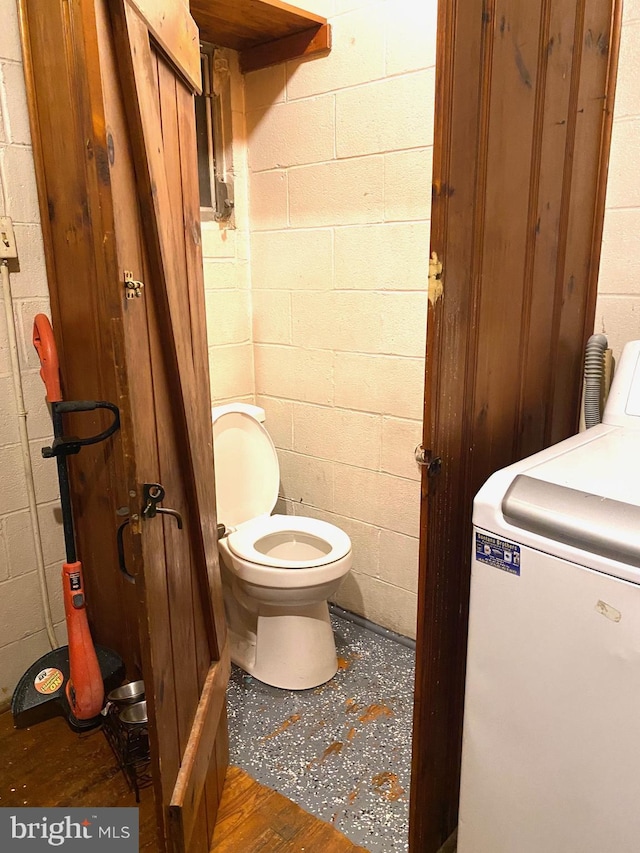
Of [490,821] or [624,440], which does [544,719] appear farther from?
[624,440]

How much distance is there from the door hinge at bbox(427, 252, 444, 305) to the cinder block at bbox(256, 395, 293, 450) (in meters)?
1.43

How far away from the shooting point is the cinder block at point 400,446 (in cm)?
211

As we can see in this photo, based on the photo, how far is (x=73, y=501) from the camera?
1874mm

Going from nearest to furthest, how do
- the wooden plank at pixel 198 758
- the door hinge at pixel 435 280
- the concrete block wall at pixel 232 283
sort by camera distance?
the door hinge at pixel 435 280 < the wooden plank at pixel 198 758 < the concrete block wall at pixel 232 283

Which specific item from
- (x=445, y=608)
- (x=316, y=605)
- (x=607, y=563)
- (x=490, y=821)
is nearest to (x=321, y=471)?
(x=316, y=605)

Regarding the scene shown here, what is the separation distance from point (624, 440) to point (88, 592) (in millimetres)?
1570

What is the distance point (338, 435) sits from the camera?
7.64 feet

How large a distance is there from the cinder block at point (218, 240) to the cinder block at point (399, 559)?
3.87 feet

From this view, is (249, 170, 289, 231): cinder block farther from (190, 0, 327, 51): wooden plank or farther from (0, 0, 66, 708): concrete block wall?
(0, 0, 66, 708): concrete block wall

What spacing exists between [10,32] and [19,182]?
1.17 ft

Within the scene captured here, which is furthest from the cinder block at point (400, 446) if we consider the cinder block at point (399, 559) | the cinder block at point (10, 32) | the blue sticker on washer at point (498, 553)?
the cinder block at point (10, 32)

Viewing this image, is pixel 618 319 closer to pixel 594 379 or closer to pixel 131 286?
pixel 594 379

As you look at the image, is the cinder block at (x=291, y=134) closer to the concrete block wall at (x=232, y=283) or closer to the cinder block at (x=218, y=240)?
the concrete block wall at (x=232, y=283)

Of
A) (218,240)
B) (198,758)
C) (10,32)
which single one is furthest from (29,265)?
(198,758)
